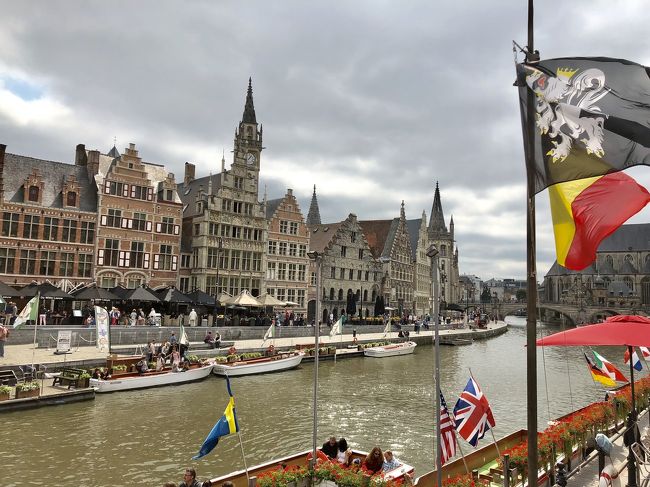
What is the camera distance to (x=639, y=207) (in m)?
7.12

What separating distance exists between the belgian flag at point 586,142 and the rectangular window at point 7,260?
1556 inches

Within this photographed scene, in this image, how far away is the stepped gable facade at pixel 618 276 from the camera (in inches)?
4449

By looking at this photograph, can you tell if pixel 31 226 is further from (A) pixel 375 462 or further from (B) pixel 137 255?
(A) pixel 375 462

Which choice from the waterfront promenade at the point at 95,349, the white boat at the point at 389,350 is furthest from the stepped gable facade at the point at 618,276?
the waterfront promenade at the point at 95,349

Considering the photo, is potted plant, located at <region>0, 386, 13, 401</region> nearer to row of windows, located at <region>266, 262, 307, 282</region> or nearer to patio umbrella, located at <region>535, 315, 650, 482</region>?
patio umbrella, located at <region>535, 315, 650, 482</region>

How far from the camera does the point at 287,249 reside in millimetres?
56656

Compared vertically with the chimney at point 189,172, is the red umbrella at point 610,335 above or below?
below

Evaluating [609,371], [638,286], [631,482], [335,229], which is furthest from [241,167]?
[638,286]

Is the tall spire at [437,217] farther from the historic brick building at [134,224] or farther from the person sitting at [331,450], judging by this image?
the person sitting at [331,450]

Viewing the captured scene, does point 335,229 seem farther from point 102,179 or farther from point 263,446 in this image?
point 263,446

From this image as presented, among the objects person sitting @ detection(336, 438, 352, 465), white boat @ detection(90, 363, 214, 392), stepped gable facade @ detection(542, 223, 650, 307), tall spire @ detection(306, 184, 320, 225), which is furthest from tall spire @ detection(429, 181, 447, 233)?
person sitting @ detection(336, 438, 352, 465)

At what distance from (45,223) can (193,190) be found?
53.1 ft

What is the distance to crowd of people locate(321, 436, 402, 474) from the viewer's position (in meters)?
11.6

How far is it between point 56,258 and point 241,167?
1929 cm
